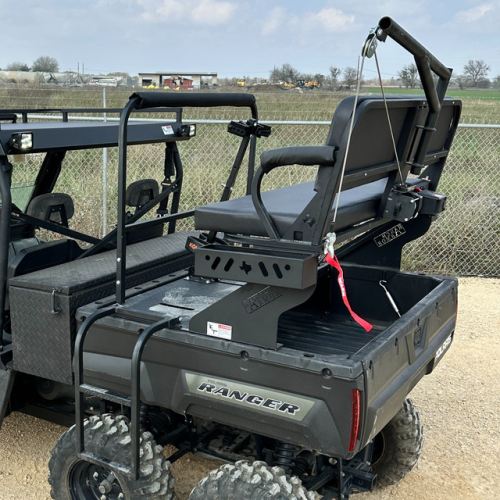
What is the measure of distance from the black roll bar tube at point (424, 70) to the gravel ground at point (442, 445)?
1807mm

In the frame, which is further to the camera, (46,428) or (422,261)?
(422,261)

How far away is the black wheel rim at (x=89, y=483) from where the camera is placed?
303 cm

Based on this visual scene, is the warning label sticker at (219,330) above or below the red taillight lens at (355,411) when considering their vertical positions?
above

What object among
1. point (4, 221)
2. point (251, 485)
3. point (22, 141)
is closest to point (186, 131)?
point (22, 141)

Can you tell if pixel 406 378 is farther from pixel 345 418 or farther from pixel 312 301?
pixel 312 301

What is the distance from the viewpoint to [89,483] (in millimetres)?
3117

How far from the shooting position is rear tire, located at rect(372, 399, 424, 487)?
11.3ft

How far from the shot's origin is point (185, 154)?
10070 millimetres

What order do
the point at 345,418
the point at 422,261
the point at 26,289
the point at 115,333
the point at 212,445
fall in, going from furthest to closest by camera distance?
the point at 422,261 → the point at 212,445 → the point at 26,289 → the point at 115,333 → the point at 345,418

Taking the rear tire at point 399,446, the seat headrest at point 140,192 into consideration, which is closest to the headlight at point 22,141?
the seat headrest at point 140,192

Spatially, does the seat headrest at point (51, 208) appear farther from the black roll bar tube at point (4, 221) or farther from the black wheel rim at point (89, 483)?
the black wheel rim at point (89, 483)

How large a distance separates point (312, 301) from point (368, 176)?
3.70 feet

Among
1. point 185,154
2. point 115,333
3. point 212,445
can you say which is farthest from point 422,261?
point 115,333

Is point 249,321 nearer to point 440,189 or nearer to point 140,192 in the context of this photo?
point 140,192
